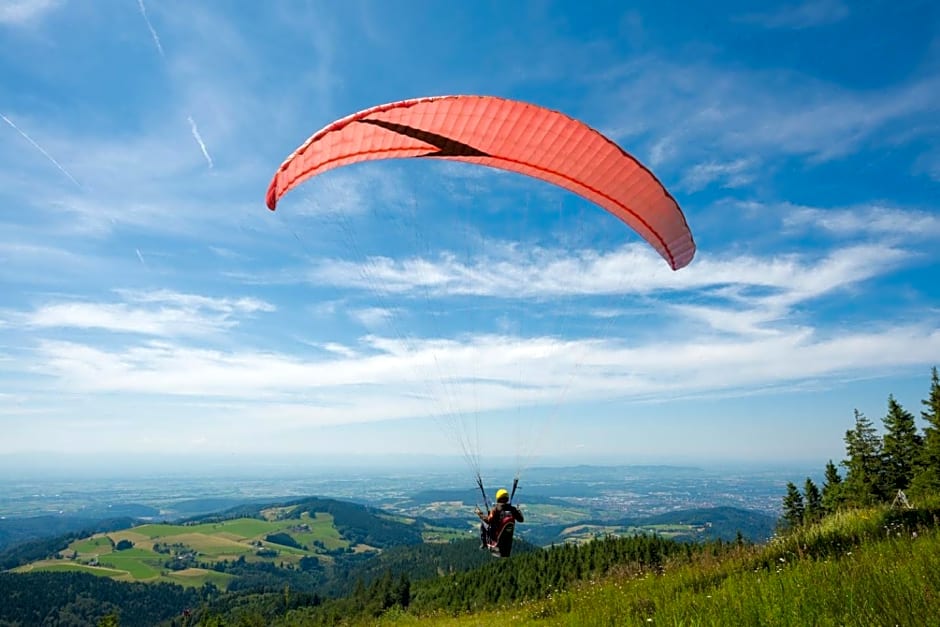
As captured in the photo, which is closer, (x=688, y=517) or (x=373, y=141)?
(x=373, y=141)

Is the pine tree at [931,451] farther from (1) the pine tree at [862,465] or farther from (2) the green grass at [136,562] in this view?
(2) the green grass at [136,562]

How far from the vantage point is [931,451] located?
2789 centimetres

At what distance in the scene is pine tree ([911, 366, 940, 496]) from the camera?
89.1ft

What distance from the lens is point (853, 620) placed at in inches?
143

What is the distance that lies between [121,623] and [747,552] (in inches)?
6706

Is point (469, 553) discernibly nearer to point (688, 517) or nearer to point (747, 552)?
point (688, 517)

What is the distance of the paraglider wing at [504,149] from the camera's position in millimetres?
7904

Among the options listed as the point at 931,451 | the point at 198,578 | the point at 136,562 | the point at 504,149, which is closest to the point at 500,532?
the point at 504,149

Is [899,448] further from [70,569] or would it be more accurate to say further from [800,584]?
[70,569]

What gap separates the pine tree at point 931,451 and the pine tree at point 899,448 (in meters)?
1.57

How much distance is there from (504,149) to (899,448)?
3681 cm

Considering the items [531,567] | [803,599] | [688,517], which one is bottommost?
[688,517]

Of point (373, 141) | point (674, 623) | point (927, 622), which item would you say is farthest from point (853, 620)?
point (373, 141)

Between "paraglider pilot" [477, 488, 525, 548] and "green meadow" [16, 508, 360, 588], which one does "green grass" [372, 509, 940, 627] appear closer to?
"paraglider pilot" [477, 488, 525, 548]
